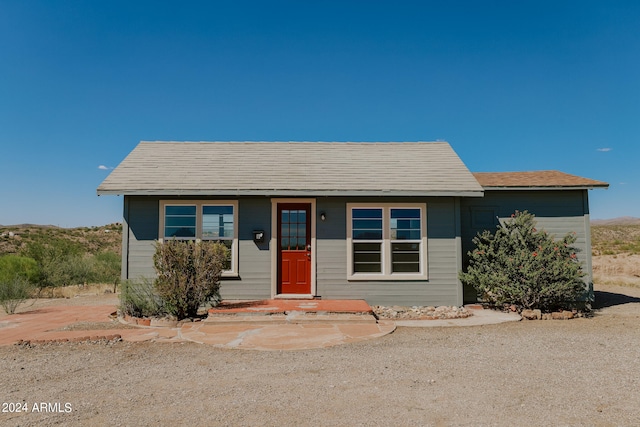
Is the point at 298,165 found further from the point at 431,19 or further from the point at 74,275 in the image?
the point at 74,275

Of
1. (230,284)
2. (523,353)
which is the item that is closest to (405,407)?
(523,353)

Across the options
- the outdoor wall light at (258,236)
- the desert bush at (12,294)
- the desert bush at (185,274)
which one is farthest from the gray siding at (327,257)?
the desert bush at (12,294)

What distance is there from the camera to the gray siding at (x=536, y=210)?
984 cm

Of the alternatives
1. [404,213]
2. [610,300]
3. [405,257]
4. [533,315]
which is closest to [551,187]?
[533,315]

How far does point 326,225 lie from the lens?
9336mm

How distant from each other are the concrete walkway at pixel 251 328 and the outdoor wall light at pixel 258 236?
5.28 feet

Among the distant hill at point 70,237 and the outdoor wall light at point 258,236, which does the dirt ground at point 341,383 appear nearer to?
the outdoor wall light at point 258,236

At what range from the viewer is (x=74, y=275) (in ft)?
50.7

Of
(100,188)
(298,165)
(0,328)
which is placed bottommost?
(0,328)

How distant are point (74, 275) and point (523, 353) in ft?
54.2

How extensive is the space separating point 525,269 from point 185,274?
7.36m

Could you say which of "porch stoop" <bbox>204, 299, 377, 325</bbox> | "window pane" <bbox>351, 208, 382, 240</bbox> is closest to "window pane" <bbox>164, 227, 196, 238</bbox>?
"porch stoop" <bbox>204, 299, 377, 325</bbox>

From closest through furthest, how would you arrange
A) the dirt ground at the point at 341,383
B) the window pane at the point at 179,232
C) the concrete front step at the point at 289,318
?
the dirt ground at the point at 341,383 < the concrete front step at the point at 289,318 < the window pane at the point at 179,232

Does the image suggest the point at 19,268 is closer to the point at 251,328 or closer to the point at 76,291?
the point at 76,291
